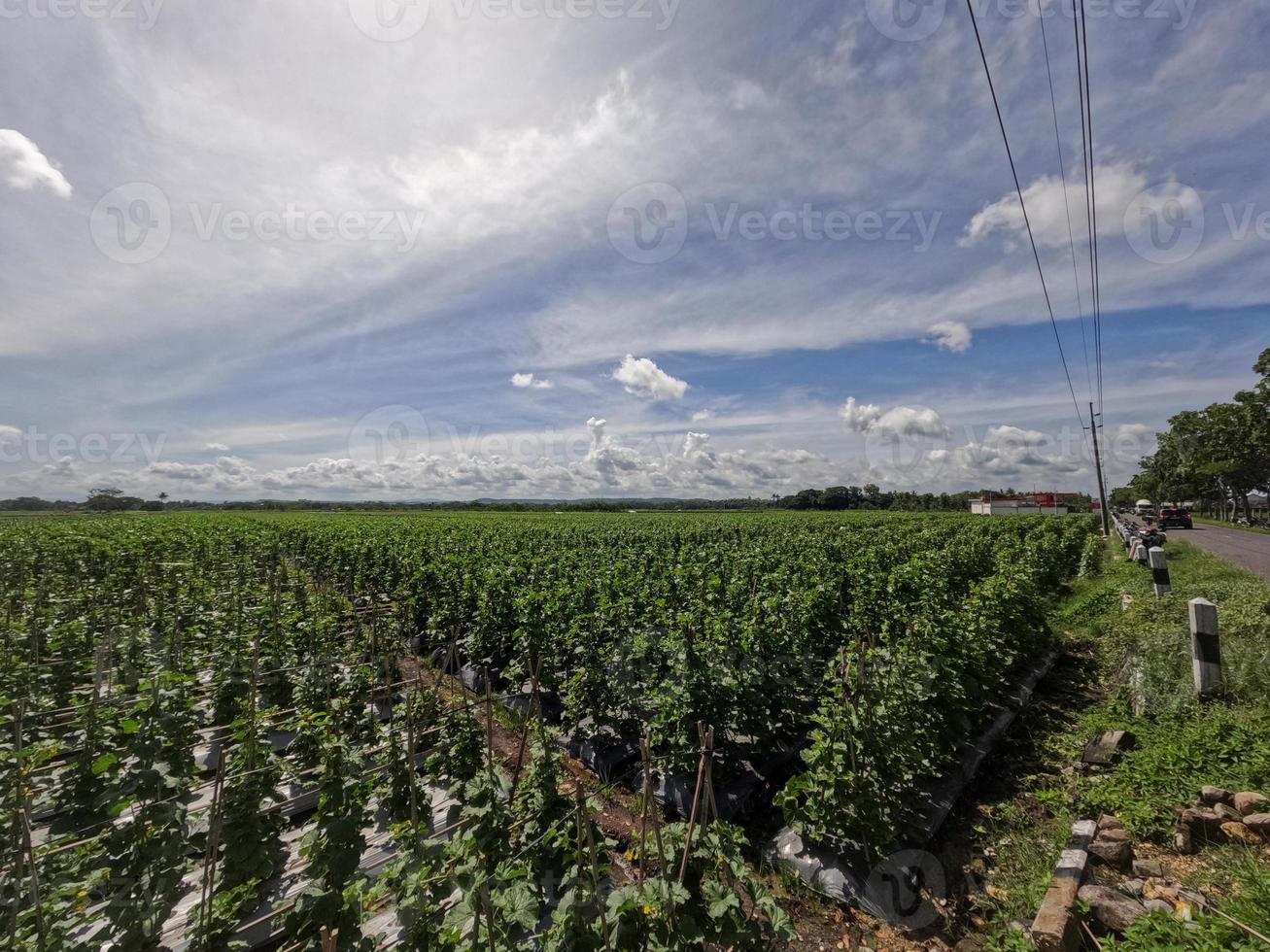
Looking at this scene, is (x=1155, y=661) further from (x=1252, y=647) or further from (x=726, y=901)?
(x=726, y=901)

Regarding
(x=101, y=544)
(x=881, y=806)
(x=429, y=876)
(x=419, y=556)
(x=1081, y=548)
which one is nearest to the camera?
(x=429, y=876)

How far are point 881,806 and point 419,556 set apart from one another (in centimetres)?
1167

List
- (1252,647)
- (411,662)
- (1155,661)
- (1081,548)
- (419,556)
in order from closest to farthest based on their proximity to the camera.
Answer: (1252,647)
(1155,661)
(411,662)
(419,556)
(1081,548)

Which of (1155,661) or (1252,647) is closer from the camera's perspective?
(1252,647)

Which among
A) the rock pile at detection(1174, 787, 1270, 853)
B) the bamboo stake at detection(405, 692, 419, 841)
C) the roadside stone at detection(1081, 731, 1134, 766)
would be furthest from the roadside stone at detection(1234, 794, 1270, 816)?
the bamboo stake at detection(405, 692, 419, 841)

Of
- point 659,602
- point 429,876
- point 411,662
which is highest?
point 659,602

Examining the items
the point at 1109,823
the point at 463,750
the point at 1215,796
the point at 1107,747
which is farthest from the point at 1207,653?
the point at 463,750

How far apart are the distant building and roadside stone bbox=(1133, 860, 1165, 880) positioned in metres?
71.4

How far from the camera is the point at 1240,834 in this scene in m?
3.88

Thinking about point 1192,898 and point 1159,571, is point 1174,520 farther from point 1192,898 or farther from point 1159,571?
point 1192,898

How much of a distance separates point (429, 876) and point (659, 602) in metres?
4.87

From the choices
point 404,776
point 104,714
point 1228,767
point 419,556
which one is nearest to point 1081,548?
point 1228,767

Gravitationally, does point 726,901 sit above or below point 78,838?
above

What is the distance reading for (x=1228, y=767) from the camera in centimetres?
477
